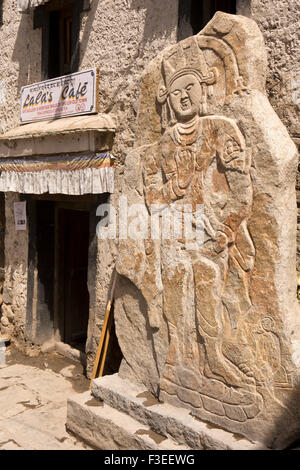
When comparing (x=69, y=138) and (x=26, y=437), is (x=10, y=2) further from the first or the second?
(x=26, y=437)

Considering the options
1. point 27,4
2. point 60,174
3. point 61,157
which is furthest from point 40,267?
point 27,4

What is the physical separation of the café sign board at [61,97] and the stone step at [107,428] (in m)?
3.27

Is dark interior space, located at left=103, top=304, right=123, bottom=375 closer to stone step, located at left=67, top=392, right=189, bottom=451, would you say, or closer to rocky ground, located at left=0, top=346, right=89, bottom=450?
rocky ground, located at left=0, top=346, right=89, bottom=450

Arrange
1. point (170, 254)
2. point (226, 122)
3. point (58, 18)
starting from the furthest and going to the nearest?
1. point (58, 18)
2. point (170, 254)
3. point (226, 122)

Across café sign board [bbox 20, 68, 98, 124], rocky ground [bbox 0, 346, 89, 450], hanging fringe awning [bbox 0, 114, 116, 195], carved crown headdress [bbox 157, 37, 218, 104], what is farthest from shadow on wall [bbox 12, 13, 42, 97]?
rocky ground [bbox 0, 346, 89, 450]

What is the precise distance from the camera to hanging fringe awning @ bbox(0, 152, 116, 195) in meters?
5.01

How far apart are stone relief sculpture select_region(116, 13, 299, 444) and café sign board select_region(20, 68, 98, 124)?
162 cm

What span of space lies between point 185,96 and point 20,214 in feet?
12.6

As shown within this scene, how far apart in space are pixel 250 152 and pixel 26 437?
317cm

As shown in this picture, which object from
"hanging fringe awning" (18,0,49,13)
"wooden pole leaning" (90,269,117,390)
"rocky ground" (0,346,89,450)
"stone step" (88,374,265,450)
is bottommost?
"rocky ground" (0,346,89,450)

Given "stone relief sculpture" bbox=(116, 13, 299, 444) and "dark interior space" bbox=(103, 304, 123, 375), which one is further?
"dark interior space" bbox=(103, 304, 123, 375)

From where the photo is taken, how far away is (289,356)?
2955 millimetres

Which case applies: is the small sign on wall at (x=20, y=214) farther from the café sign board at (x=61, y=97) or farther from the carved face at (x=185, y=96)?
the carved face at (x=185, y=96)

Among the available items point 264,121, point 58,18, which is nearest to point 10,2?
point 58,18
